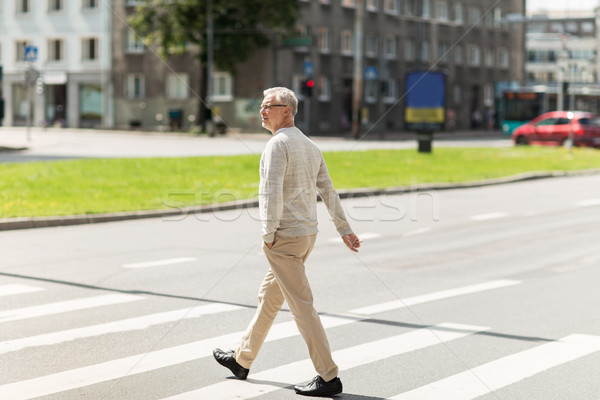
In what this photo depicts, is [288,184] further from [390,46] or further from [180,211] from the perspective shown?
[390,46]

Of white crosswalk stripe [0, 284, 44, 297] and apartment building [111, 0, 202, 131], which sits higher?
apartment building [111, 0, 202, 131]

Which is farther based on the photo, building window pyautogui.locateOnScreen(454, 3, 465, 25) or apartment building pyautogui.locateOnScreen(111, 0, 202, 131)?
building window pyautogui.locateOnScreen(454, 3, 465, 25)

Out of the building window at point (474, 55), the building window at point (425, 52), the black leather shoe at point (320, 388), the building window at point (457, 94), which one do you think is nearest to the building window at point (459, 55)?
the building window at point (474, 55)

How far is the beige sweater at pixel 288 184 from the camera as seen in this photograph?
5.61 m

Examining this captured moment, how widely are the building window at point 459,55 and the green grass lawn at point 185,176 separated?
3906cm

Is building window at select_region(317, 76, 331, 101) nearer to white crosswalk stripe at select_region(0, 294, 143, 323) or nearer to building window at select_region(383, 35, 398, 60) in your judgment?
building window at select_region(383, 35, 398, 60)

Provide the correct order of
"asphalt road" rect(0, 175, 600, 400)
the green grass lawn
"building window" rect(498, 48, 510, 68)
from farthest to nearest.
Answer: "building window" rect(498, 48, 510, 68)
the green grass lawn
"asphalt road" rect(0, 175, 600, 400)

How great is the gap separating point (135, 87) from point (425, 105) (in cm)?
3021

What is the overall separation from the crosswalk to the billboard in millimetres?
24620

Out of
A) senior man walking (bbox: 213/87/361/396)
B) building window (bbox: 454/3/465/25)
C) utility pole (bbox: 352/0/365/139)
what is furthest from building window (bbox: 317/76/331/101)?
senior man walking (bbox: 213/87/361/396)

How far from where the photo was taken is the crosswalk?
5.65 metres

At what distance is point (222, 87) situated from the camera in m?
56.4

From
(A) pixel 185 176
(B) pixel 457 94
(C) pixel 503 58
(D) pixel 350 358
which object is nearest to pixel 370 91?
(B) pixel 457 94

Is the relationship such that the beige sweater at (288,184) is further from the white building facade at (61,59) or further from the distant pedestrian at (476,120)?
the distant pedestrian at (476,120)
